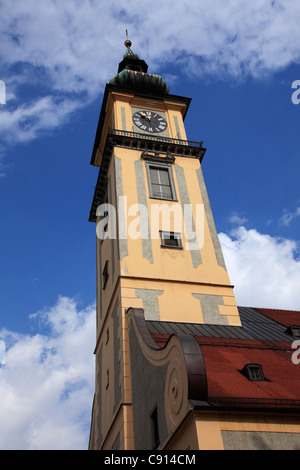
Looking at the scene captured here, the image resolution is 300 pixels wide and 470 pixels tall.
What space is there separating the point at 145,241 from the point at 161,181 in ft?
14.1

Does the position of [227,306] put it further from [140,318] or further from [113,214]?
[113,214]

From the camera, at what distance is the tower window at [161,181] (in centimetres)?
2356

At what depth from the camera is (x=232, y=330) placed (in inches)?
748

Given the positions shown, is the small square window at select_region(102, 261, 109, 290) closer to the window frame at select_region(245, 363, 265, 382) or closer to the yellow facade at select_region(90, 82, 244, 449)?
the yellow facade at select_region(90, 82, 244, 449)

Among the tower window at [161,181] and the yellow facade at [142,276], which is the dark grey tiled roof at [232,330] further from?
the tower window at [161,181]

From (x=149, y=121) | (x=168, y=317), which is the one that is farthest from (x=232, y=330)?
(x=149, y=121)

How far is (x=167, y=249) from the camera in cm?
2125

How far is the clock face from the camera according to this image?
2729cm

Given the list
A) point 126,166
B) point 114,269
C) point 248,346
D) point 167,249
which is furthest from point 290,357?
point 126,166

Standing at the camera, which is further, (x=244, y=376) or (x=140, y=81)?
(x=140, y=81)

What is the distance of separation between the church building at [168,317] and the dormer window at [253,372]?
0.13ft

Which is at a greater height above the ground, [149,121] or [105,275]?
[149,121]

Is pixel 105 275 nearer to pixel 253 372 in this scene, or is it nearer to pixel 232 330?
pixel 232 330

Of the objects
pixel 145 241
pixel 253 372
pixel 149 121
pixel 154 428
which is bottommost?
pixel 154 428
